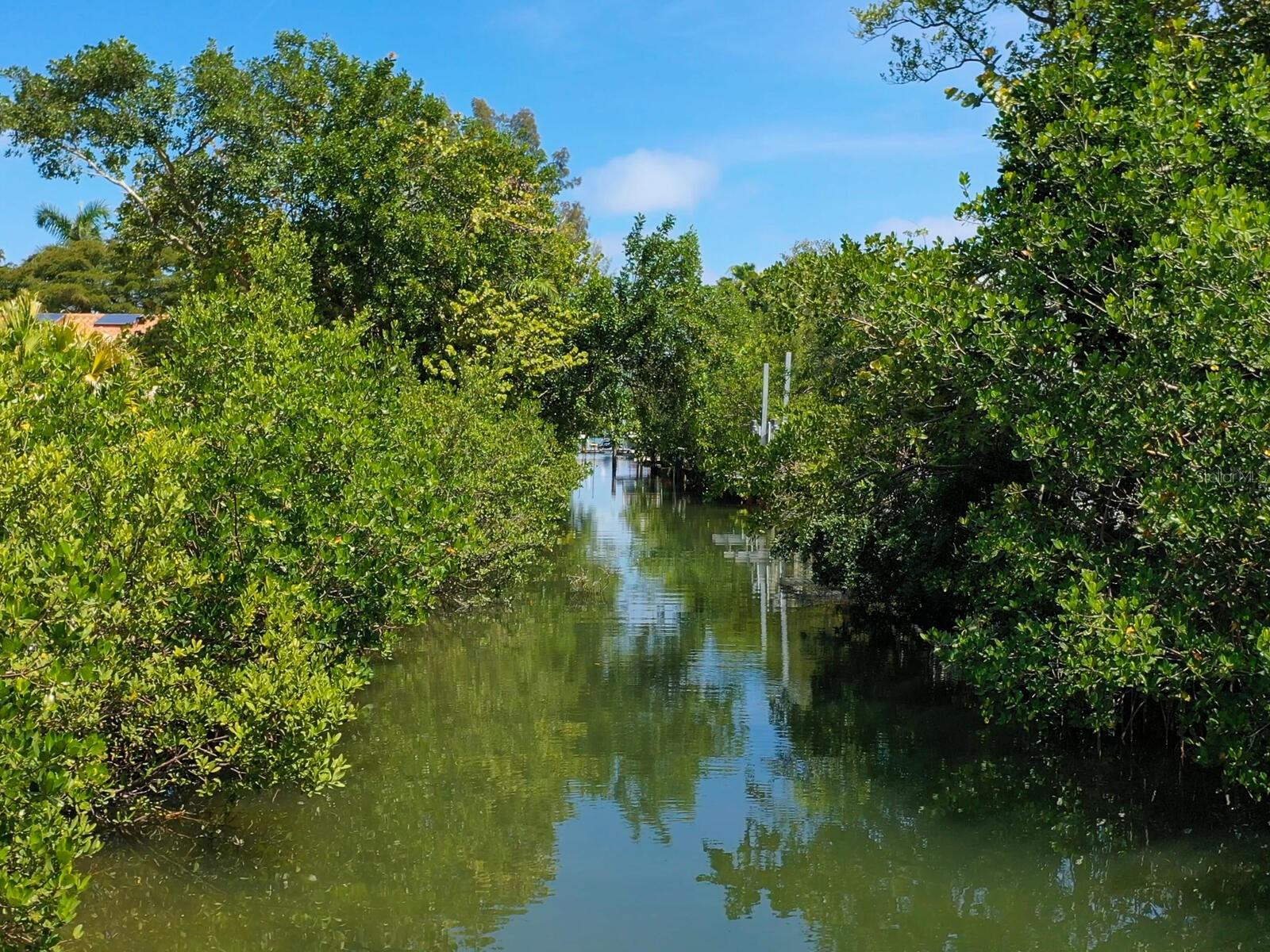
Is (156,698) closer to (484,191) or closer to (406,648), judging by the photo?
(406,648)

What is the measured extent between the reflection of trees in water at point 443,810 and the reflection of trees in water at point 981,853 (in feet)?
3.12

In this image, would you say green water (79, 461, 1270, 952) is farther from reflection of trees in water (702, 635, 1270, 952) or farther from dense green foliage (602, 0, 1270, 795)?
dense green foliage (602, 0, 1270, 795)

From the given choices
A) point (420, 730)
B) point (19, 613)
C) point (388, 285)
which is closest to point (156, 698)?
point (19, 613)

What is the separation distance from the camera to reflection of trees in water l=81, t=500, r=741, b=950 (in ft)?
24.8

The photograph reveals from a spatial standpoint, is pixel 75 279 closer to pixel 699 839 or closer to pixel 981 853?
pixel 699 839

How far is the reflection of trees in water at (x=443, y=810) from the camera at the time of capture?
24.8ft

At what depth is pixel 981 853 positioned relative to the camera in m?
8.84

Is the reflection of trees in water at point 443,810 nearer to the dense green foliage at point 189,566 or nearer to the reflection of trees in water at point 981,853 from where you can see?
the dense green foliage at point 189,566

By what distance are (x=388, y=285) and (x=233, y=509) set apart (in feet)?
41.0

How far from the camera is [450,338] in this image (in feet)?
72.0

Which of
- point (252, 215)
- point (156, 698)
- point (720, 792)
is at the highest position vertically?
point (252, 215)

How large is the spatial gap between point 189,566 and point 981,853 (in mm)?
5806

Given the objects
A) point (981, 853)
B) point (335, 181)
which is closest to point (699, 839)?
point (981, 853)

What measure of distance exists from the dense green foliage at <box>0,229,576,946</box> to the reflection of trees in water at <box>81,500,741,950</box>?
2.02 ft
